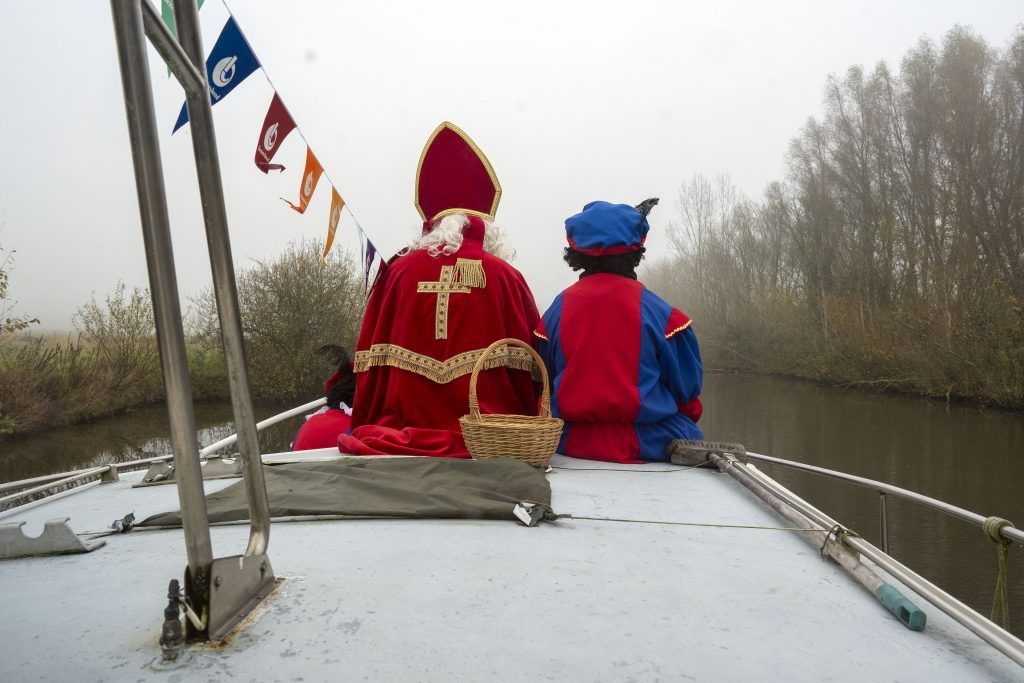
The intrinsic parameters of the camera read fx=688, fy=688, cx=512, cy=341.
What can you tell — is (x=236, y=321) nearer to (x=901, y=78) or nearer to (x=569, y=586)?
(x=569, y=586)

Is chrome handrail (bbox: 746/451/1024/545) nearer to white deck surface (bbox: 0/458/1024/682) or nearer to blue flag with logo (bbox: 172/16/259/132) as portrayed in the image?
white deck surface (bbox: 0/458/1024/682)

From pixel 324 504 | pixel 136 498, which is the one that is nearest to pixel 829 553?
pixel 324 504

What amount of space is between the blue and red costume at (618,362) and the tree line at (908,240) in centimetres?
1416

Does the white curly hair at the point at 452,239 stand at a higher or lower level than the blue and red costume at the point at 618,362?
higher

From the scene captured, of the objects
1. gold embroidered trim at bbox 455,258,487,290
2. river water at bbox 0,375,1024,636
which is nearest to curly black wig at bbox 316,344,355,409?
gold embroidered trim at bbox 455,258,487,290

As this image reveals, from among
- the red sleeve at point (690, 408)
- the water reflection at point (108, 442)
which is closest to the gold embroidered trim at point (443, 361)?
the red sleeve at point (690, 408)

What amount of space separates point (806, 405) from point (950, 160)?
816 centimetres

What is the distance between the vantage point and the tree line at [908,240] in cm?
1595

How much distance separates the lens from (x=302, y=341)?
16516 mm

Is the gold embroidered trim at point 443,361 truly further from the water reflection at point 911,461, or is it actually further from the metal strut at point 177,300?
the water reflection at point 911,461

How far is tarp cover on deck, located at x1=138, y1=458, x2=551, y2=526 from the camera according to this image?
195 centimetres

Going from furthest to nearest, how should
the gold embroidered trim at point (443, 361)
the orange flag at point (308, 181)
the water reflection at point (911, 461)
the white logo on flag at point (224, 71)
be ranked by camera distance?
the water reflection at point (911, 461)
the orange flag at point (308, 181)
the white logo on flag at point (224, 71)
the gold embroidered trim at point (443, 361)

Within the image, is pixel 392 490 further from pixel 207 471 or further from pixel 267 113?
pixel 267 113

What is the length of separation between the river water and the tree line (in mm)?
1550
